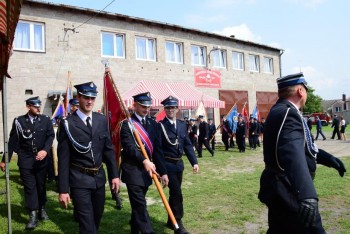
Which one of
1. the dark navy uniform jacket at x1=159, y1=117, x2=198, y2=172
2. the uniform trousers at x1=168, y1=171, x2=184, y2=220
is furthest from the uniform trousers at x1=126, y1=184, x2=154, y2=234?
the dark navy uniform jacket at x1=159, y1=117, x2=198, y2=172

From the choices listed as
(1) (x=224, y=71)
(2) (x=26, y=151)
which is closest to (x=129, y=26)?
(1) (x=224, y=71)

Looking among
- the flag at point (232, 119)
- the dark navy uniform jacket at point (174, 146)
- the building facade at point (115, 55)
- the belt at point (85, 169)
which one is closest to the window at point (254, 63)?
the building facade at point (115, 55)

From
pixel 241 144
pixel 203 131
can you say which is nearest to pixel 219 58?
pixel 241 144

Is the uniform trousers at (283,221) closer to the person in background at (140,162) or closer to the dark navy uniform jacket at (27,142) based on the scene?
the person in background at (140,162)

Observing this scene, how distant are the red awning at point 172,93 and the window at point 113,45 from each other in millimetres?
2325

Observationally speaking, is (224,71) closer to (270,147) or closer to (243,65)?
(243,65)

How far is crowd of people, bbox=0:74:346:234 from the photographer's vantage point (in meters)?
2.85

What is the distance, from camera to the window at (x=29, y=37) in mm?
16734

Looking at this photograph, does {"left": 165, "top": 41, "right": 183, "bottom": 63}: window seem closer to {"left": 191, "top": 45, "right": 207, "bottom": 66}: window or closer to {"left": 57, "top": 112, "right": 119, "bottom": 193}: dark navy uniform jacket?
{"left": 191, "top": 45, "right": 207, "bottom": 66}: window

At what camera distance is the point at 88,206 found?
402 centimetres

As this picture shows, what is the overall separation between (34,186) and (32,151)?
2.02 ft

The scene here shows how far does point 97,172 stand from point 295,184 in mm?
2473

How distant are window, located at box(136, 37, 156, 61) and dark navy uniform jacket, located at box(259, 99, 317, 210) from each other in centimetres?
1846

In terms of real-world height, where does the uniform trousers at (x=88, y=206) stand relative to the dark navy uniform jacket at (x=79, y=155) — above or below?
below
